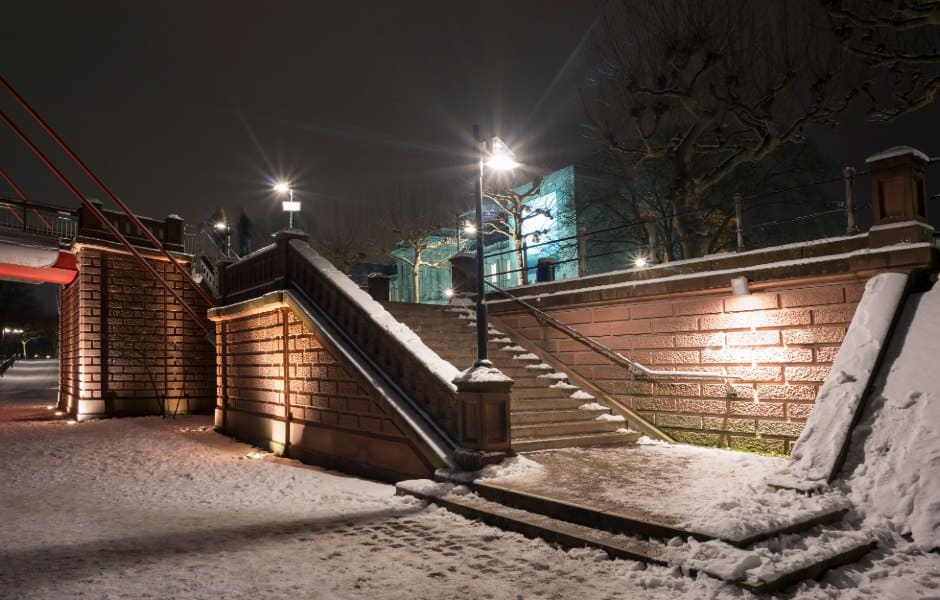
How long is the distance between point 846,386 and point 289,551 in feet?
22.3

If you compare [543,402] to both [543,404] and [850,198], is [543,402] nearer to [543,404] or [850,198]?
[543,404]

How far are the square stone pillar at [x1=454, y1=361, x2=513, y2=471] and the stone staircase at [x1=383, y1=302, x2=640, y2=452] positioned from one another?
1200mm

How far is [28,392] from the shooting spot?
110 feet

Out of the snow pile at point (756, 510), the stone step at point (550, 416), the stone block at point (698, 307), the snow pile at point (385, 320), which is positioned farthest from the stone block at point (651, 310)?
the snow pile at point (756, 510)

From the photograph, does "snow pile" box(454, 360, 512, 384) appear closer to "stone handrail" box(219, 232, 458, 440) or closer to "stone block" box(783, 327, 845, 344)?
"stone handrail" box(219, 232, 458, 440)

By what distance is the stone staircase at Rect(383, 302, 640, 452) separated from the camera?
10695mm

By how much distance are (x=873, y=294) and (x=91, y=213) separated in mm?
21358

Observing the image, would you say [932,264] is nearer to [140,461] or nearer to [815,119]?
[815,119]

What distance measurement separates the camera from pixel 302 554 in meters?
6.25

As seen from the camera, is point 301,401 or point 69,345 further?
point 69,345

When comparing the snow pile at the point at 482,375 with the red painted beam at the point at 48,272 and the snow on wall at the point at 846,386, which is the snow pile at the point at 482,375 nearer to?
the snow on wall at the point at 846,386

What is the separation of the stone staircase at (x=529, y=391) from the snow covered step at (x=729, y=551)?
3.48m

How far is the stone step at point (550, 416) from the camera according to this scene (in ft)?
35.6

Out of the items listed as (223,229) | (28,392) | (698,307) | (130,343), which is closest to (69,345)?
(130,343)
